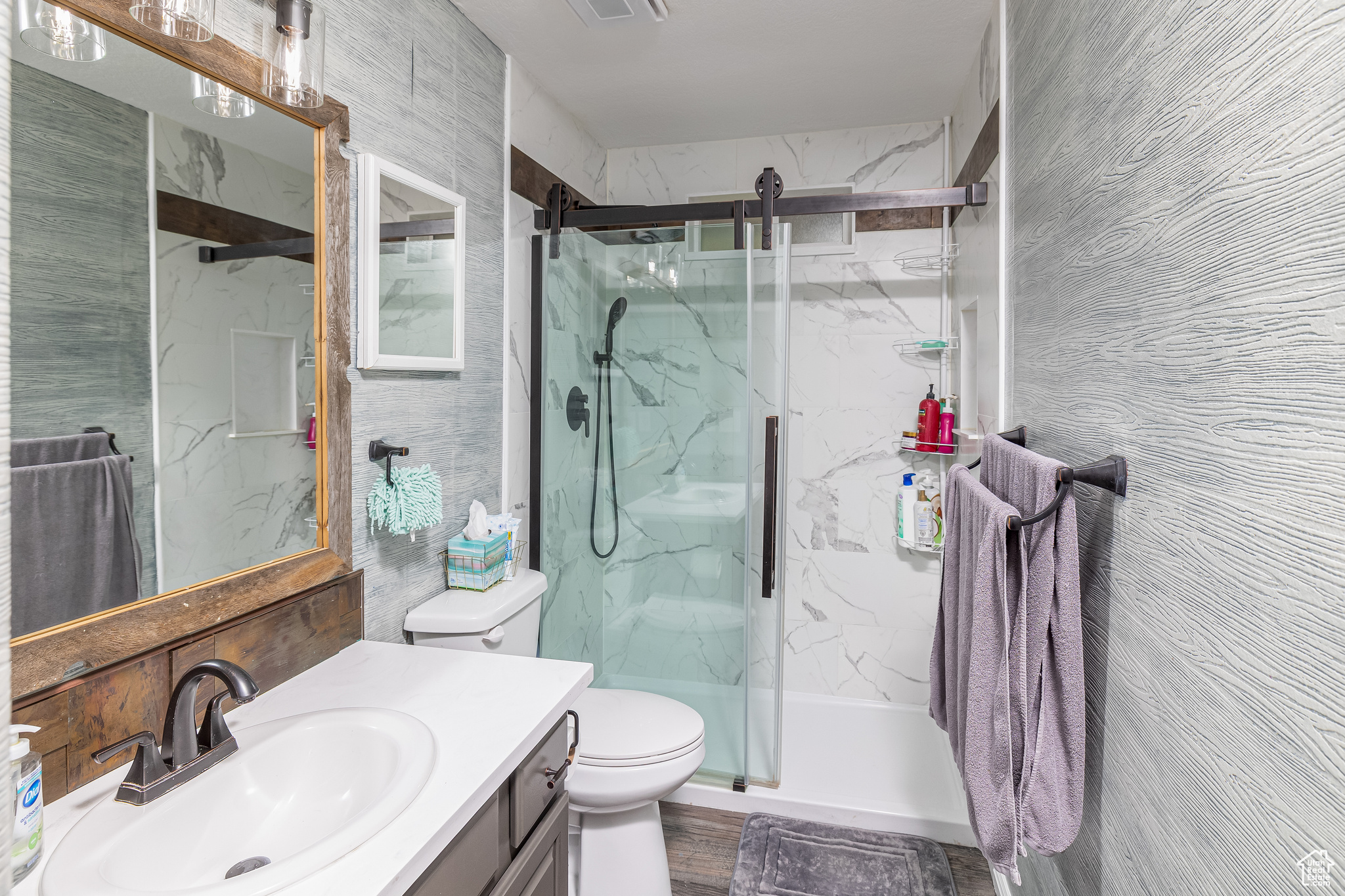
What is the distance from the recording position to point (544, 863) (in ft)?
3.99

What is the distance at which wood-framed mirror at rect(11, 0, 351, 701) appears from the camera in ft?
2.93

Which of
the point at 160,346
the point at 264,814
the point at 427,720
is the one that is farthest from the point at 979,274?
the point at 264,814

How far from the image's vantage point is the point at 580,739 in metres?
1.75

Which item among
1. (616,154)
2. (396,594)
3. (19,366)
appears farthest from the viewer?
(616,154)

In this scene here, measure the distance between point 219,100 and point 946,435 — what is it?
233 centimetres

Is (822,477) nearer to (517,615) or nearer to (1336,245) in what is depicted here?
(517,615)

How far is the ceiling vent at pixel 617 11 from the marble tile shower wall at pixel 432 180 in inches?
14.9

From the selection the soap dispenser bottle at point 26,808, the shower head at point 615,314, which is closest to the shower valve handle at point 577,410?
the shower head at point 615,314

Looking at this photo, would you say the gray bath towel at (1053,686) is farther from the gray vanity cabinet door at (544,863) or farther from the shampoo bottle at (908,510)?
the shampoo bottle at (908,510)

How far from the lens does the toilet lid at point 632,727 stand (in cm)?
171

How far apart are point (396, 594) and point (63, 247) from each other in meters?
1.00

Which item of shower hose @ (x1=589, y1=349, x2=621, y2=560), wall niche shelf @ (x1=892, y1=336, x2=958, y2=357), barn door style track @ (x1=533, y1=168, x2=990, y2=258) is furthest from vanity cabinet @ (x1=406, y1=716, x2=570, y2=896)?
wall niche shelf @ (x1=892, y1=336, x2=958, y2=357)

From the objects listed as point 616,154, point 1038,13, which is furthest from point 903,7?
point 616,154

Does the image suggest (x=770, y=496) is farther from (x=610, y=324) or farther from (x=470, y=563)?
(x=470, y=563)
